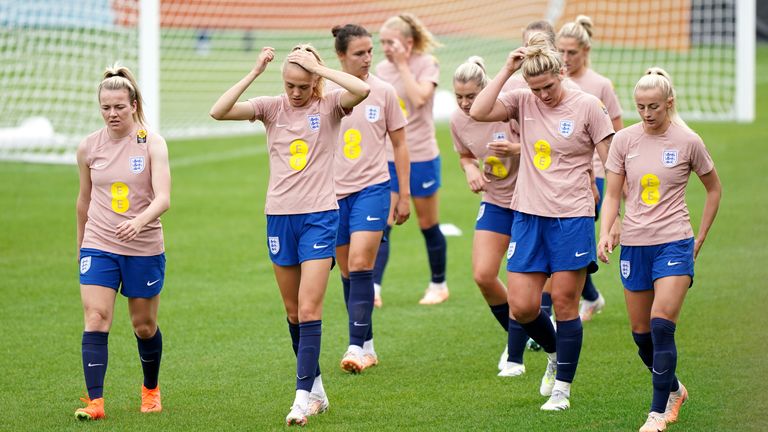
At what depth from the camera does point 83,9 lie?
1661 cm

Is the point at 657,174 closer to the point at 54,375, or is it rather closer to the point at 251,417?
the point at 251,417

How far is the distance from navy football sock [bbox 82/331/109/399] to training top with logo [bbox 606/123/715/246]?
2.96 metres

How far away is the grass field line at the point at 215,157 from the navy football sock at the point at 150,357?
1101cm

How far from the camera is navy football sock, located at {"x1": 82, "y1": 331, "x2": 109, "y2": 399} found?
6477mm

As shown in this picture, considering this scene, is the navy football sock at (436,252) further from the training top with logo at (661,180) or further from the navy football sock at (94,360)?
the navy football sock at (94,360)

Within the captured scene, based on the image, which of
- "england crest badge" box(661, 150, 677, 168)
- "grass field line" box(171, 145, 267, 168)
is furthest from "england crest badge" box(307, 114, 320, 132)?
"grass field line" box(171, 145, 267, 168)

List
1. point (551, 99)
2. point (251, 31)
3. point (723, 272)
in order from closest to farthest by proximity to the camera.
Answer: point (551, 99)
point (723, 272)
point (251, 31)

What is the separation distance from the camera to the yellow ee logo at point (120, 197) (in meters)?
6.61

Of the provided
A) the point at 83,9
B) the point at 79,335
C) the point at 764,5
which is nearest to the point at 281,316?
the point at 79,335

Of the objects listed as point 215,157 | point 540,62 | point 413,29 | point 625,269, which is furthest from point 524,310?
point 215,157

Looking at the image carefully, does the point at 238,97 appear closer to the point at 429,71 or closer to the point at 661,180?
the point at 661,180

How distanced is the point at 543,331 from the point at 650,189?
127 centimetres

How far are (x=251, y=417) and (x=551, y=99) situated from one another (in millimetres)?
2519

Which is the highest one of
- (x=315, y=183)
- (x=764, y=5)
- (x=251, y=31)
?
(x=764, y=5)
